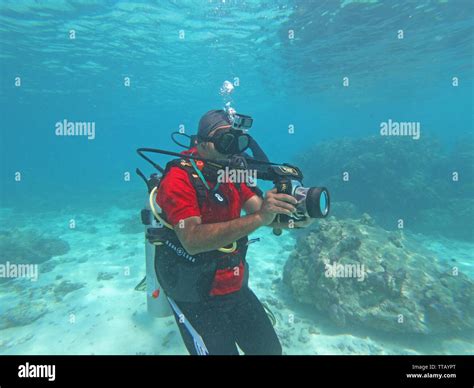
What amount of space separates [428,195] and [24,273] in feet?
66.0

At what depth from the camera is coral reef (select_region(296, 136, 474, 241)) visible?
15.7 metres

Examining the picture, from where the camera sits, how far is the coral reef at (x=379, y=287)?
6406 millimetres

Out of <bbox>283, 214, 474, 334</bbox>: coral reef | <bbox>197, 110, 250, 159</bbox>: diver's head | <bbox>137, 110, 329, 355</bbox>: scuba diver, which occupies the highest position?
<bbox>197, 110, 250, 159</bbox>: diver's head

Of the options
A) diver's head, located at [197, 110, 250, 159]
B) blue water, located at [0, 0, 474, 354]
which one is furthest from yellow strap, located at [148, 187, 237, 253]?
blue water, located at [0, 0, 474, 354]

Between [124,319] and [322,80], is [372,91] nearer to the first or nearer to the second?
[322,80]

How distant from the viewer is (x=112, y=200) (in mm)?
25953

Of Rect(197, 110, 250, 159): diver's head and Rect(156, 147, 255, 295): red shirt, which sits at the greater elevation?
Rect(197, 110, 250, 159): diver's head

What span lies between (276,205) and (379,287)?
5682mm

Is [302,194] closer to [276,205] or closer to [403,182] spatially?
[276,205]

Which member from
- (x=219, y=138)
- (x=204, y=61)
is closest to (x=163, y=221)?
(x=219, y=138)

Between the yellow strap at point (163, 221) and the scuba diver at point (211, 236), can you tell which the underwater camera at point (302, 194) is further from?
the yellow strap at point (163, 221)

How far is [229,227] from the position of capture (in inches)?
105

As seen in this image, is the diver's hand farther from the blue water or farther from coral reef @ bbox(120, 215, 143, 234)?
coral reef @ bbox(120, 215, 143, 234)
